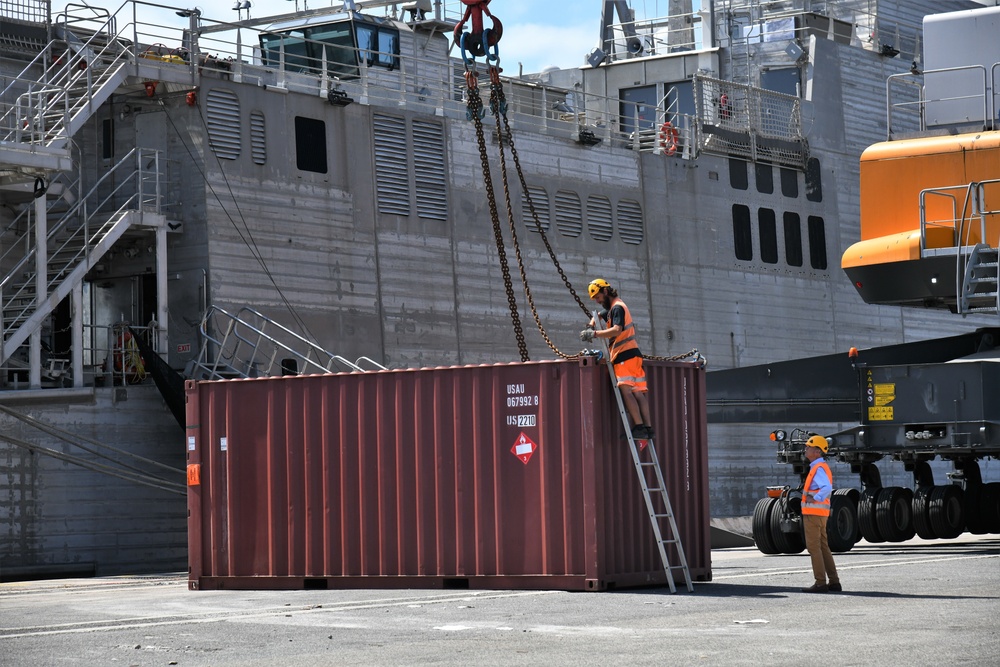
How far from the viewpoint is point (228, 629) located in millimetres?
12297

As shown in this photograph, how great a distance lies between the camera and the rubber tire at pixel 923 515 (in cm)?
2230

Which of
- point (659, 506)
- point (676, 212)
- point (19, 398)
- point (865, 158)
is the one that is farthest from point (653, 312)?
point (659, 506)

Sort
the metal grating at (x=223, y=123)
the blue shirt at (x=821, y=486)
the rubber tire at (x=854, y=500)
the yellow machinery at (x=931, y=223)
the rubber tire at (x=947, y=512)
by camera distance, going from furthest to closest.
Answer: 1. the metal grating at (x=223, y=123)
2. the rubber tire at (x=947, y=512)
3. the rubber tire at (x=854, y=500)
4. the yellow machinery at (x=931, y=223)
5. the blue shirt at (x=821, y=486)

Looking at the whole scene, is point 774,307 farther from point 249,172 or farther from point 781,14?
point 249,172

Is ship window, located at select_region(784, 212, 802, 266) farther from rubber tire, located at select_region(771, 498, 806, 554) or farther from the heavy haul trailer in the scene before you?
rubber tire, located at select_region(771, 498, 806, 554)

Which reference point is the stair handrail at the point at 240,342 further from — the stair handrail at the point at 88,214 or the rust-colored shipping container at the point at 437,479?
the rust-colored shipping container at the point at 437,479

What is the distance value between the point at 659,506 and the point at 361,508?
10.2ft

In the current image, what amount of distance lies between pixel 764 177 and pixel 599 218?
225 inches

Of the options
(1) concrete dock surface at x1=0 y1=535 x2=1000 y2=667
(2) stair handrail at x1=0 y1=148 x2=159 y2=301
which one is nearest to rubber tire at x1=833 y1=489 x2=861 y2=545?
(1) concrete dock surface at x1=0 y1=535 x2=1000 y2=667

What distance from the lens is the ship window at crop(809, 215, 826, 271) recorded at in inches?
1426

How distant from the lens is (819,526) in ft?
48.5

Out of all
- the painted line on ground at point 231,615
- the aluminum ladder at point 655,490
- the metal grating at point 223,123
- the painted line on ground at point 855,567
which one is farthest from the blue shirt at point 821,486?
the metal grating at point 223,123

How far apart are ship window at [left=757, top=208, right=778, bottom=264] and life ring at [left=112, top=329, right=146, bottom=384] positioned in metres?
16.1

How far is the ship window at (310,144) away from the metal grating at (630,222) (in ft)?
25.7
